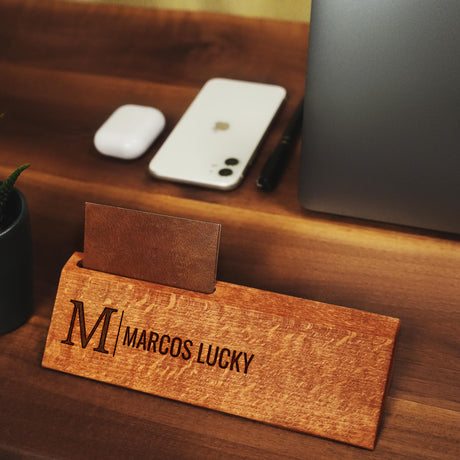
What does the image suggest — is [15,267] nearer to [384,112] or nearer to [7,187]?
[7,187]

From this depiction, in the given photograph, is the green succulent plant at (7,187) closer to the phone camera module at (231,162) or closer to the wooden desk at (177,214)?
the wooden desk at (177,214)

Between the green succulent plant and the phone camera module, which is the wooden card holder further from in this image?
the phone camera module

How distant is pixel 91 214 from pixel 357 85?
234 mm

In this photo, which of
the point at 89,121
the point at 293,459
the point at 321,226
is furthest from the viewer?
the point at 89,121

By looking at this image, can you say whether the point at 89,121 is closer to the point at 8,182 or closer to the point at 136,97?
the point at 136,97

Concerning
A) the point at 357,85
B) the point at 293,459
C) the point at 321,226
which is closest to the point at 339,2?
the point at 357,85

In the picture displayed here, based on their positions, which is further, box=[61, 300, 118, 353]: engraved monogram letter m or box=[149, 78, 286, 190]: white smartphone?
box=[149, 78, 286, 190]: white smartphone

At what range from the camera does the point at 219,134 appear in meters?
0.70

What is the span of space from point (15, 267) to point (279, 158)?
301 millimetres

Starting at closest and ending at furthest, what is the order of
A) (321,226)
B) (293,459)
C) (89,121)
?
1. (293,459)
2. (321,226)
3. (89,121)

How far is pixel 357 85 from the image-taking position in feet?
1.67

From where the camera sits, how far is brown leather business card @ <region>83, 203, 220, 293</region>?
0.46 metres

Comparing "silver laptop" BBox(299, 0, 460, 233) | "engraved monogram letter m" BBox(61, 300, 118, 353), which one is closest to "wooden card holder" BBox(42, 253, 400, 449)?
"engraved monogram letter m" BBox(61, 300, 118, 353)

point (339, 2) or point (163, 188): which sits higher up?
point (339, 2)
